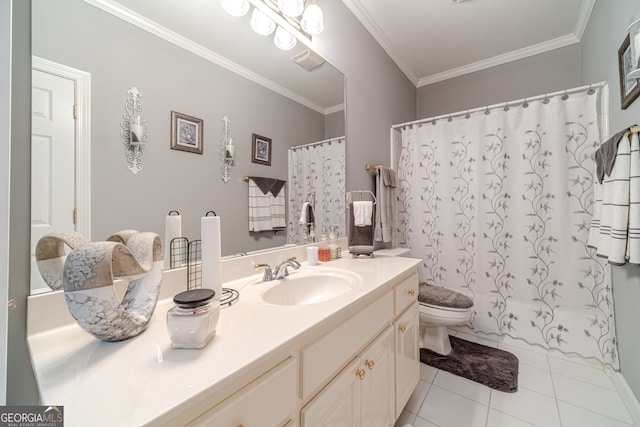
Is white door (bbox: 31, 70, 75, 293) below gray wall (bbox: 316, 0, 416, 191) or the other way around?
below

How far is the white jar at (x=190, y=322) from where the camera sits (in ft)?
1.67

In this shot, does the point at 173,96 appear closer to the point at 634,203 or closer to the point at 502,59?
the point at 634,203

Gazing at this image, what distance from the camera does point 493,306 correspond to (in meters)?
1.87

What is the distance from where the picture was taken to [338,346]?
0.74 m

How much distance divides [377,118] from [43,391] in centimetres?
214

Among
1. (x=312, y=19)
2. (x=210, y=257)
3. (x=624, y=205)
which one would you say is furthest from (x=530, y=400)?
(x=312, y=19)

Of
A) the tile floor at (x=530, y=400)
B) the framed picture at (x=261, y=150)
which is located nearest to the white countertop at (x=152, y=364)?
the framed picture at (x=261, y=150)

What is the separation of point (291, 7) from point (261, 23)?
0.19 metres

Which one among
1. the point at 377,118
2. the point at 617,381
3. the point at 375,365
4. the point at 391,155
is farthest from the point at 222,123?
the point at 617,381

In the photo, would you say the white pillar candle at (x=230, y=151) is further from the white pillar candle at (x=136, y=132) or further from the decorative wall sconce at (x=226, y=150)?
the white pillar candle at (x=136, y=132)

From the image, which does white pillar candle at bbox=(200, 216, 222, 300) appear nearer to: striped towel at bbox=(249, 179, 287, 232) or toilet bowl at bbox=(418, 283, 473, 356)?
striped towel at bbox=(249, 179, 287, 232)

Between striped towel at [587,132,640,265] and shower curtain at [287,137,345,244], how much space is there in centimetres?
130

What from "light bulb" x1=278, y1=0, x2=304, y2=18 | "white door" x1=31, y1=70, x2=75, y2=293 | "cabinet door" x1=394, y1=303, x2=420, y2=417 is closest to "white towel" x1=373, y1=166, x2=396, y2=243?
"cabinet door" x1=394, y1=303, x2=420, y2=417

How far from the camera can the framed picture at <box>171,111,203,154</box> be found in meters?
0.86
